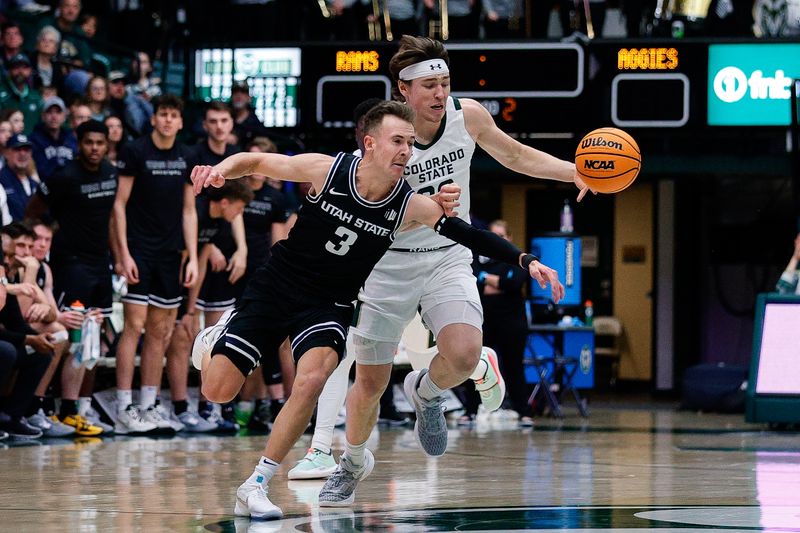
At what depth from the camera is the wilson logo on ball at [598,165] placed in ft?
21.7

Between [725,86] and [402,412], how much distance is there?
14.8ft

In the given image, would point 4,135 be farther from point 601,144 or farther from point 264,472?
point 264,472

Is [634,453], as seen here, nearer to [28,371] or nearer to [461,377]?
[461,377]

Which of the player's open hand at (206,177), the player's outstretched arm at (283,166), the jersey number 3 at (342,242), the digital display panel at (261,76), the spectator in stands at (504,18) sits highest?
the spectator in stands at (504,18)

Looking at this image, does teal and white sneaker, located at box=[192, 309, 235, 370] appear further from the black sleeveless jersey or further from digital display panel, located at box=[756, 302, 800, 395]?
digital display panel, located at box=[756, 302, 800, 395]

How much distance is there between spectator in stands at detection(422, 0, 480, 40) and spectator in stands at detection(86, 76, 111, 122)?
17.5ft

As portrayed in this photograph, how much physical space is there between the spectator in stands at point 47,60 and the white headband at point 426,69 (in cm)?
760

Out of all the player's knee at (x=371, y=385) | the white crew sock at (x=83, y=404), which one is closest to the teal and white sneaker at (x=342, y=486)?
the player's knee at (x=371, y=385)

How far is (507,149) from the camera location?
694cm

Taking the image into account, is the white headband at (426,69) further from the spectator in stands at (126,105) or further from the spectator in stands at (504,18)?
the spectator in stands at (504,18)

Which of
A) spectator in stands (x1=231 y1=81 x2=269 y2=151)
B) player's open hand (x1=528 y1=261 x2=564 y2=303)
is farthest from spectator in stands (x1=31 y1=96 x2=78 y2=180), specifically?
player's open hand (x1=528 y1=261 x2=564 y2=303)

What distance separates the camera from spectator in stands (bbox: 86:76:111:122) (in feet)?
40.1

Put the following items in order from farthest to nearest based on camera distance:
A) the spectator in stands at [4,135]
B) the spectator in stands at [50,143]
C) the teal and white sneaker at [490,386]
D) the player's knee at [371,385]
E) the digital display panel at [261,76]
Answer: the digital display panel at [261,76], the spectator in stands at [50,143], the spectator in stands at [4,135], the teal and white sneaker at [490,386], the player's knee at [371,385]

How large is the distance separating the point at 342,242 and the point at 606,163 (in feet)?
4.82
